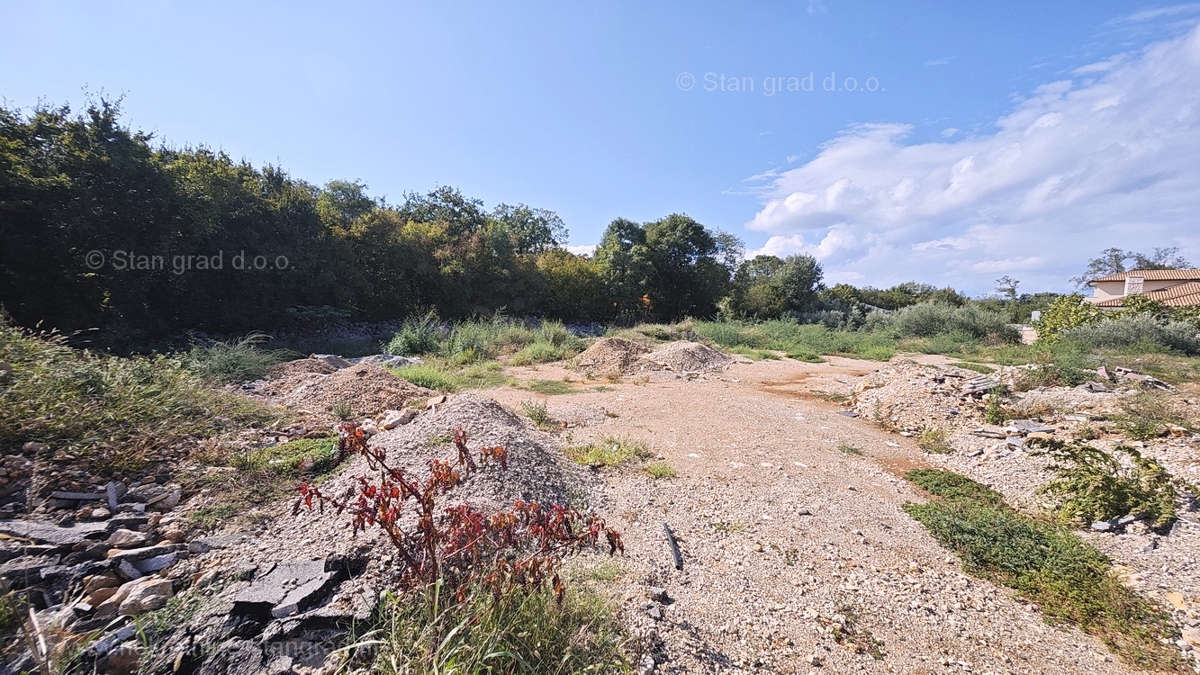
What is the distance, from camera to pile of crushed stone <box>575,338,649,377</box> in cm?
975

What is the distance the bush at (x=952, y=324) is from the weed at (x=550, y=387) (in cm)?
1492

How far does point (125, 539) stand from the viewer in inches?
88.1

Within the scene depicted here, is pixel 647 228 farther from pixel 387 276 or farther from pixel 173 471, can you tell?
pixel 173 471

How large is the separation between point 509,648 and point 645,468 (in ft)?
8.69

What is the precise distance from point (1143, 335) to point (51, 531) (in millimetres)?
18617

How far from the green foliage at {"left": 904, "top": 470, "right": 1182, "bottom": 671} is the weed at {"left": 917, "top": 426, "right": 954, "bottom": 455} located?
1.24 m

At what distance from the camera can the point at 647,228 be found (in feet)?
70.9

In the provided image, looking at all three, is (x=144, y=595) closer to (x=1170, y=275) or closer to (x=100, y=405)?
(x=100, y=405)

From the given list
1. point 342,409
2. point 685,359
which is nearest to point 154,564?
point 342,409

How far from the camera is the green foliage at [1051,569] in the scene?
7.25 feet

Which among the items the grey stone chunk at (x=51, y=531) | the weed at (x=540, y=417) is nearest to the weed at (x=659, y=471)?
the weed at (x=540, y=417)

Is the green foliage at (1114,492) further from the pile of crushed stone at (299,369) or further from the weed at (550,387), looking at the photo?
the pile of crushed stone at (299,369)

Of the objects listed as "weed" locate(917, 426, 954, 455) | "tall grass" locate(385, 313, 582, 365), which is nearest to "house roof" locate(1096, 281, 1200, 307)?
"weed" locate(917, 426, 954, 455)

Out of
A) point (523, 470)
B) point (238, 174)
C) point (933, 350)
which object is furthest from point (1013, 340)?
point (238, 174)
